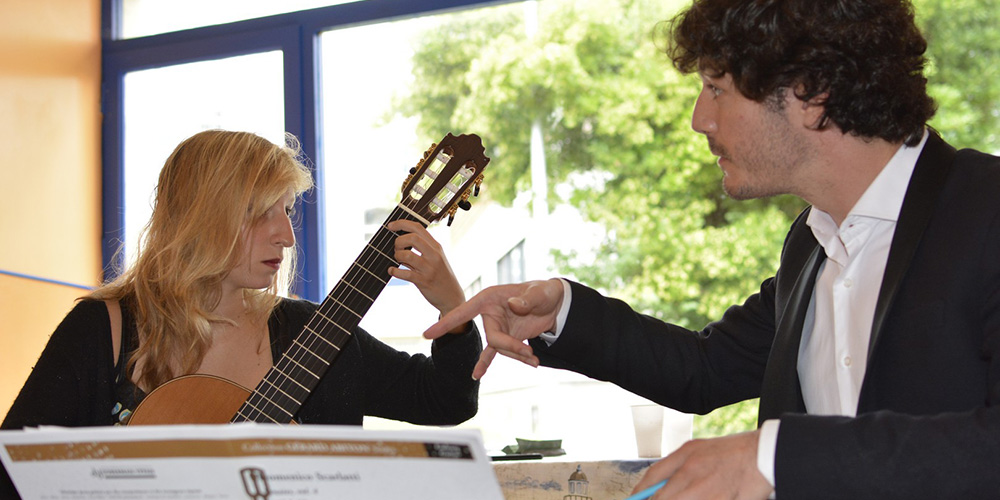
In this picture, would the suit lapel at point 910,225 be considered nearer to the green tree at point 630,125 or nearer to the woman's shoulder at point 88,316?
the woman's shoulder at point 88,316

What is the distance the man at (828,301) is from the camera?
96cm

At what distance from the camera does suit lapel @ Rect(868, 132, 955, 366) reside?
1206 millimetres

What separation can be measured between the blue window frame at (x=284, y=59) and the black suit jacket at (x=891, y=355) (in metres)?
1.64

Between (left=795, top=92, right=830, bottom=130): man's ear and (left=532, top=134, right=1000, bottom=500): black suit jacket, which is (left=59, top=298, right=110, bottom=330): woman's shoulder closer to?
(left=532, top=134, right=1000, bottom=500): black suit jacket

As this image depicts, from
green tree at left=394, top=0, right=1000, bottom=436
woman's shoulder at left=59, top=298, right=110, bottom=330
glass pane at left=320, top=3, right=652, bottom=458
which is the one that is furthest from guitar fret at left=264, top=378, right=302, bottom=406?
green tree at left=394, top=0, right=1000, bottom=436

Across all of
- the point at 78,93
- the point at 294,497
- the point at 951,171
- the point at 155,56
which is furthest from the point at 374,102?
the point at 294,497

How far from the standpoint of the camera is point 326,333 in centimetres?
174

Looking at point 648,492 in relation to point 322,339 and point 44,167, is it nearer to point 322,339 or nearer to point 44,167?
point 322,339

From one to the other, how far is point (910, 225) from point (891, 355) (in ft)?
0.59

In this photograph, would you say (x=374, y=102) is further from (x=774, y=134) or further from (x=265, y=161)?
(x=774, y=134)

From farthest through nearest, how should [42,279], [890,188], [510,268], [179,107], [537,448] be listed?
[179,107], [510,268], [42,279], [537,448], [890,188]

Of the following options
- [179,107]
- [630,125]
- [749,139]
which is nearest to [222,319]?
[749,139]

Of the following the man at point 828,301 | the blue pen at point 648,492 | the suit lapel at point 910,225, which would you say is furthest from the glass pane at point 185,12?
the blue pen at point 648,492

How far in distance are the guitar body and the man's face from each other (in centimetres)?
94
